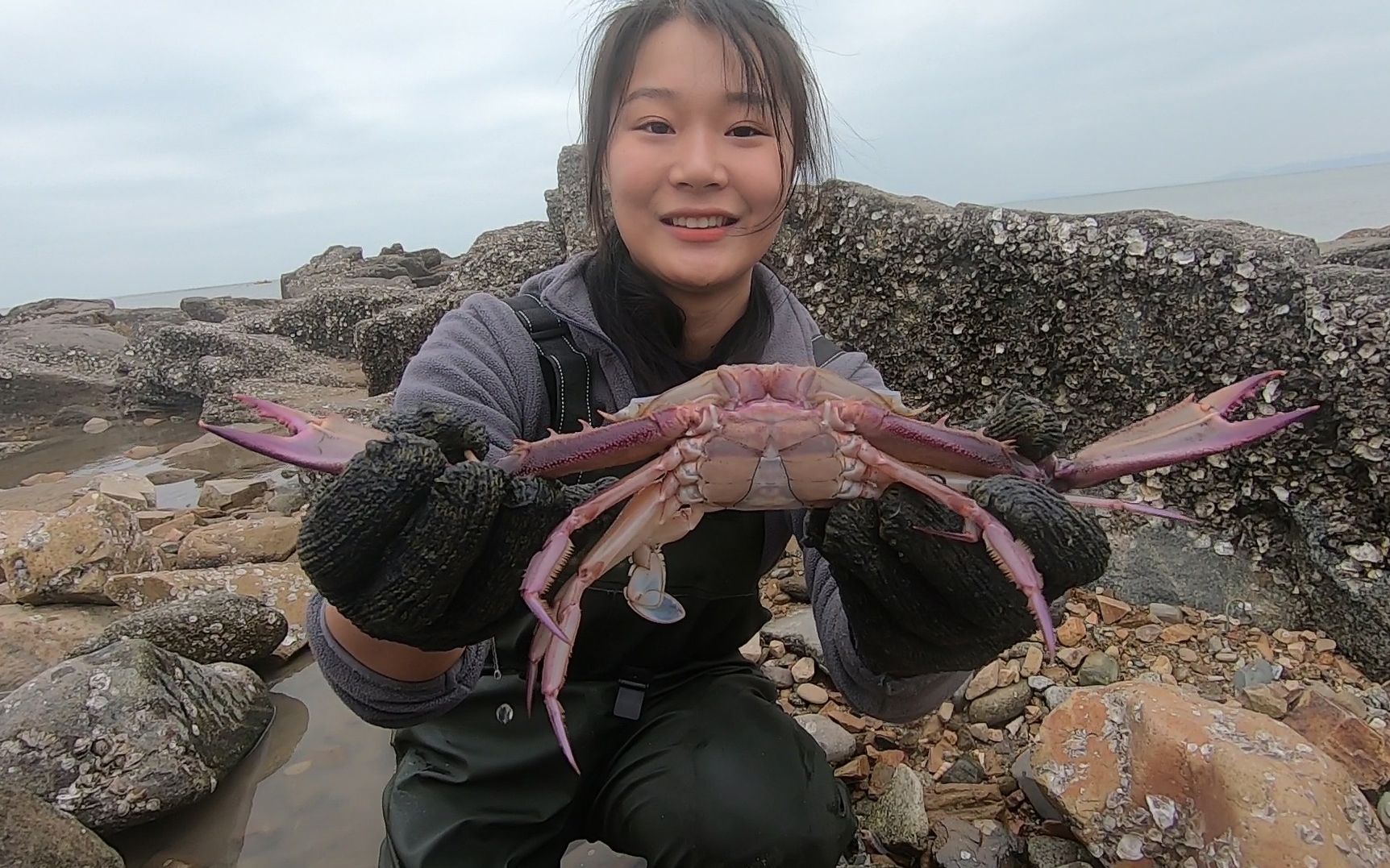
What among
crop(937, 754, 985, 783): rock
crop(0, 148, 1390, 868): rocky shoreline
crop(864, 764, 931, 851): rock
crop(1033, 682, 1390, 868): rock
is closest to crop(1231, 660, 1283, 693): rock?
crop(0, 148, 1390, 868): rocky shoreline

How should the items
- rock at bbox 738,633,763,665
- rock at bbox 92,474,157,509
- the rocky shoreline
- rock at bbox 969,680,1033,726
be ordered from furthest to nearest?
rock at bbox 92,474,157,509 < rock at bbox 738,633,763,665 < rock at bbox 969,680,1033,726 < the rocky shoreline

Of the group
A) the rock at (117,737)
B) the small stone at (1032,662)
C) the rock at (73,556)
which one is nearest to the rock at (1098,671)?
the small stone at (1032,662)

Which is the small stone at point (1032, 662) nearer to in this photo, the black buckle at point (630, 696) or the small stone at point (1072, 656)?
the small stone at point (1072, 656)

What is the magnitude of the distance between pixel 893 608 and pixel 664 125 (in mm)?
1407

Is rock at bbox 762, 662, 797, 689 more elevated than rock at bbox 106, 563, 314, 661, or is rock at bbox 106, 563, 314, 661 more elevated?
rock at bbox 106, 563, 314, 661

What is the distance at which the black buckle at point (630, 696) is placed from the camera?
2426 millimetres

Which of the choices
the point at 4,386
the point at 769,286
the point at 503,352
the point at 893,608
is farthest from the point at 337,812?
the point at 4,386

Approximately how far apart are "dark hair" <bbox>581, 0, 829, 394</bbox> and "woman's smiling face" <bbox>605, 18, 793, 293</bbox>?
50mm

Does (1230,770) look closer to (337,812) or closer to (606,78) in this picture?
(606,78)

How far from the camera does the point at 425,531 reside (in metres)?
1.62

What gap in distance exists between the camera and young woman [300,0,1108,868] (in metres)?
1.90

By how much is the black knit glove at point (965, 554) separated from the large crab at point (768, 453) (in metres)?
0.04

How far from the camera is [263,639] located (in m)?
3.57

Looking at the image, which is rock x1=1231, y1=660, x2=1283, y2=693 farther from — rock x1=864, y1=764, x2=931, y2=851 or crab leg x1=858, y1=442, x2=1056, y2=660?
crab leg x1=858, y1=442, x2=1056, y2=660
